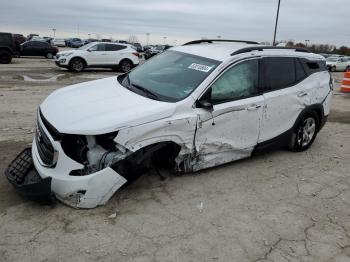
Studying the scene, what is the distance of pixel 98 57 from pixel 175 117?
16.9 meters

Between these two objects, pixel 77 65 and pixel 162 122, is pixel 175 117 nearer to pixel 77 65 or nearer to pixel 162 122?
pixel 162 122

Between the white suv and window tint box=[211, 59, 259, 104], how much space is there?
52.0ft

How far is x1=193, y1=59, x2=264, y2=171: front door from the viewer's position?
4703 mm

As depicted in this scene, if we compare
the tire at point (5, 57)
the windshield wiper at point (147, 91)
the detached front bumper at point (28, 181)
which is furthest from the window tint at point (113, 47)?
the detached front bumper at point (28, 181)

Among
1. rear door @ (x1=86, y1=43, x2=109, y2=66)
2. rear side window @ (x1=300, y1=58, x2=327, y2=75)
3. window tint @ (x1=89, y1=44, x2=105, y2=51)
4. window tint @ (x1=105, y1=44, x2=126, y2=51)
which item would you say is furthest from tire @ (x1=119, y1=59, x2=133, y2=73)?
rear side window @ (x1=300, y1=58, x2=327, y2=75)

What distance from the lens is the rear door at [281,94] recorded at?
5436 mm

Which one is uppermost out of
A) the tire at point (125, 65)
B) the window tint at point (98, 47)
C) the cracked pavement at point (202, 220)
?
the window tint at point (98, 47)

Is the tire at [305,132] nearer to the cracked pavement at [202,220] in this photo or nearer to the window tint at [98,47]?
the cracked pavement at [202,220]

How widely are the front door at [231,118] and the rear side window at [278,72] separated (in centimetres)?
20

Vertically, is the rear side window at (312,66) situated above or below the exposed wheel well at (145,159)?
above

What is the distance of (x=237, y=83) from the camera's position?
16.7 ft

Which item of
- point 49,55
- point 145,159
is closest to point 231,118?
point 145,159

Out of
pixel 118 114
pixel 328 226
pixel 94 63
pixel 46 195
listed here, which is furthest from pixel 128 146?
pixel 94 63

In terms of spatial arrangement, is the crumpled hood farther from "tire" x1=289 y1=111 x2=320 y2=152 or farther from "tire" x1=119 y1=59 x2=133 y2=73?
"tire" x1=119 y1=59 x2=133 y2=73
